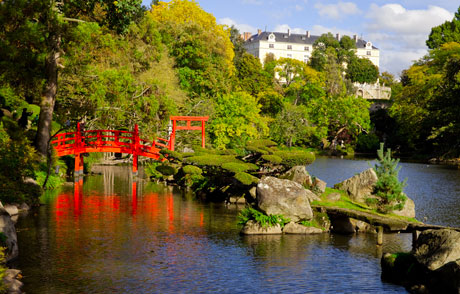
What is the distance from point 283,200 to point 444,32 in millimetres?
92238

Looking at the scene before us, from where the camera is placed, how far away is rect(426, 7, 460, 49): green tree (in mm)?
104250

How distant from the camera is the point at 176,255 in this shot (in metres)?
21.9

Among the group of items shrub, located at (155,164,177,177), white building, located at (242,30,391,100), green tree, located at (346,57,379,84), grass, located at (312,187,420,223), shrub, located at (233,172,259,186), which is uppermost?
white building, located at (242,30,391,100)

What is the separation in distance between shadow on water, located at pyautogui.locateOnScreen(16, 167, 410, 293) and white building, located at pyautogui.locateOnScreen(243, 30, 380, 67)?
13523cm

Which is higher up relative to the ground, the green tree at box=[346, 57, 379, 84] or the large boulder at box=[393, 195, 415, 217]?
the green tree at box=[346, 57, 379, 84]

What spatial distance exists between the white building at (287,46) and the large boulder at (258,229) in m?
138

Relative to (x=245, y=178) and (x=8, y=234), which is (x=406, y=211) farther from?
(x=8, y=234)

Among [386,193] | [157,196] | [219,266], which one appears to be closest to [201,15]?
[157,196]

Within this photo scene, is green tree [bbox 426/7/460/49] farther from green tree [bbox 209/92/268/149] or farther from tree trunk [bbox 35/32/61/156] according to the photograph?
tree trunk [bbox 35/32/61/156]

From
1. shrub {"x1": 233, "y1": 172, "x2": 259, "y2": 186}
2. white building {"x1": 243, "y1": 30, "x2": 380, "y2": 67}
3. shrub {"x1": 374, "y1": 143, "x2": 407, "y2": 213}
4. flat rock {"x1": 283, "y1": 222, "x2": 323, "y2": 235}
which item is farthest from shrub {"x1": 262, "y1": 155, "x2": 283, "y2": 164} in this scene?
white building {"x1": 243, "y1": 30, "x2": 380, "y2": 67}

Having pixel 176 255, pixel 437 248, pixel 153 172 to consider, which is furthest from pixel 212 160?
pixel 437 248

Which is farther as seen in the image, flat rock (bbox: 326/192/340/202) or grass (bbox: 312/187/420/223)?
flat rock (bbox: 326/192/340/202)

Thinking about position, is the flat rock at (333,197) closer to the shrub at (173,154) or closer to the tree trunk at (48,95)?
the shrub at (173,154)

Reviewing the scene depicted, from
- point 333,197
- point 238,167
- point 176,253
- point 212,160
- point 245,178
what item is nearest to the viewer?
point 176,253
